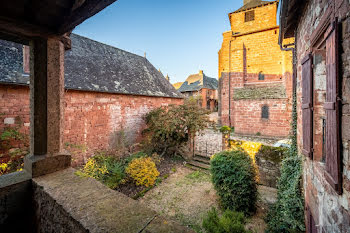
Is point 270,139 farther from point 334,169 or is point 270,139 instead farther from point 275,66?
point 334,169

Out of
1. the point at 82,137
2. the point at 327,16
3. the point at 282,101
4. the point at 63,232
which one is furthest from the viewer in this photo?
A: the point at 282,101

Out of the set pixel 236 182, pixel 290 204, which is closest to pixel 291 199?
pixel 290 204

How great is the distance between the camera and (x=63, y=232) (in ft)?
5.05

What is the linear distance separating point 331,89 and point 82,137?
8.45 meters

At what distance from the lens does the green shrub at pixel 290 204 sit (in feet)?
10.5

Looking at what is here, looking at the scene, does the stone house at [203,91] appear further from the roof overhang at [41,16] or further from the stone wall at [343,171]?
the roof overhang at [41,16]

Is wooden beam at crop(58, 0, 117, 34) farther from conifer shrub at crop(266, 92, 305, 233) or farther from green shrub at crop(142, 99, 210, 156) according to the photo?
green shrub at crop(142, 99, 210, 156)

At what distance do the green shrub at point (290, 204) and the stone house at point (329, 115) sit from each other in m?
0.45

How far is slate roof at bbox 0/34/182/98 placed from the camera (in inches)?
243

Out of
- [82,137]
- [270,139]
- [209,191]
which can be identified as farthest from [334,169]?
[270,139]

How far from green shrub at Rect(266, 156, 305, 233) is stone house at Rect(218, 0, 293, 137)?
985 centimetres

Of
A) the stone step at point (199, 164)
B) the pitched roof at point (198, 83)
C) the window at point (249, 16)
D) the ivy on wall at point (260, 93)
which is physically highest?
the window at point (249, 16)

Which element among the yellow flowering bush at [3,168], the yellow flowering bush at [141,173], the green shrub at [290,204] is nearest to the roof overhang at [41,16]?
the yellow flowering bush at [3,168]

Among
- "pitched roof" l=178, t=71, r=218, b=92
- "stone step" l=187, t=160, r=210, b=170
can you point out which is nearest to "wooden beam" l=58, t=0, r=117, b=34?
"stone step" l=187, t=160, r=210, b=170
